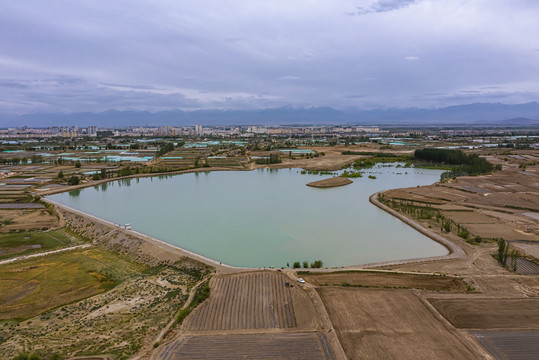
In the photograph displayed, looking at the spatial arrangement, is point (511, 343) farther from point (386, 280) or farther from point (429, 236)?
point (429, 236)

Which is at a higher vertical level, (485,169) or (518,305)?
(485,169)

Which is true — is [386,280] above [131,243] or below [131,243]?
below

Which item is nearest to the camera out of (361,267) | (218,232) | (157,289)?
(157,289)

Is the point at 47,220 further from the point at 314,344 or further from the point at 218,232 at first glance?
the point at 314,344

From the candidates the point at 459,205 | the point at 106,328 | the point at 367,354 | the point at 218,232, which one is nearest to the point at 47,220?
the point at 218,232

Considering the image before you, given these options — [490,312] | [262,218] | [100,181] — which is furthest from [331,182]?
[100,181]

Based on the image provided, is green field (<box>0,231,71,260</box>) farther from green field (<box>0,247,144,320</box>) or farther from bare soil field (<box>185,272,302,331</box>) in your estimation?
bare soil field (<box>185,272,302,331</box>)

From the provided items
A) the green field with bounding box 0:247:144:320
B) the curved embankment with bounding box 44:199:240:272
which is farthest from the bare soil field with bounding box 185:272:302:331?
the green field with bounding box 0:247:144:320
